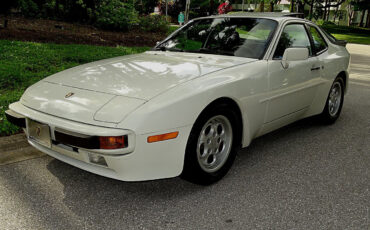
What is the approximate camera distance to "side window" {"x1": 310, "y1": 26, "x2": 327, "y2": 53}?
14.6 feet

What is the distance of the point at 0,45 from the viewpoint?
7680 millimetres

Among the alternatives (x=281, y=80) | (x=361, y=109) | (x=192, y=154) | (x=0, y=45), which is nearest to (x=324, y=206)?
(x=192, y=154)

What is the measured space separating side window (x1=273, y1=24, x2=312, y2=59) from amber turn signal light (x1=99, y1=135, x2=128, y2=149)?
1.95 metres

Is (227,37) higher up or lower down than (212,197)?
higher up

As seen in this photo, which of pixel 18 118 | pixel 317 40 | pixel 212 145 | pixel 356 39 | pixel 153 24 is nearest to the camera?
pixel 18 118

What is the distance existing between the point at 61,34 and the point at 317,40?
7717 millimetres

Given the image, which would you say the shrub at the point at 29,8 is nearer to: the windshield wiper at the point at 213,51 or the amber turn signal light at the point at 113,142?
the windshield wiper at the point at 213,51

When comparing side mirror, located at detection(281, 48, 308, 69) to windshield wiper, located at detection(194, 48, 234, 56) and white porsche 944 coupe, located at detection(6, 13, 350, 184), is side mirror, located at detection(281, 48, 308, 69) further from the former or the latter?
windshield wiper, located at detection(194, 48, 234, 56)


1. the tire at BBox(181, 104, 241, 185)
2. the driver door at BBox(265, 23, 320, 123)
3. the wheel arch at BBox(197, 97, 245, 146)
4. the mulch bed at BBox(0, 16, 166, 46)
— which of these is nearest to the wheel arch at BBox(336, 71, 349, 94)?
the driver door at BBox(265, 23, 320, 123)

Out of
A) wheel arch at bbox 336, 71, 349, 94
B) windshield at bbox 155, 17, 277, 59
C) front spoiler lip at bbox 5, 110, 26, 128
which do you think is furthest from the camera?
wheel arch at bbox 336, 71, 349, 94

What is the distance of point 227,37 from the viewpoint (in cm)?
391

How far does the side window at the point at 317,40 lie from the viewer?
446 centimetres

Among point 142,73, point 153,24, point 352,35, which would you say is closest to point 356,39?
point 352,35

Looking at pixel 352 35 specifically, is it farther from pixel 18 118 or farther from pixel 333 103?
pixel 18 118
